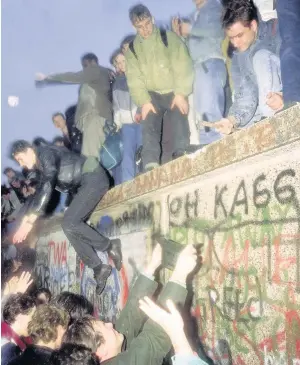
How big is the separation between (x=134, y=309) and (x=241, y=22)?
→ 2.13 m

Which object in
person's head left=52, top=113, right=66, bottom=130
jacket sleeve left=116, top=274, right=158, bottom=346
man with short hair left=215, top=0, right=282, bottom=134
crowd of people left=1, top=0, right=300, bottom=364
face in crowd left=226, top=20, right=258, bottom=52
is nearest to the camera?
crowd of people left=1, top=0, right=300, bottom=364

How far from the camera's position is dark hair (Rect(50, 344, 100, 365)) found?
220 cm

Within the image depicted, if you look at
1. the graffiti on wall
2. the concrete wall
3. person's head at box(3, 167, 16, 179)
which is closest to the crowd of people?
the concrete wall

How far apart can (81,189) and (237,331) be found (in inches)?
97.3

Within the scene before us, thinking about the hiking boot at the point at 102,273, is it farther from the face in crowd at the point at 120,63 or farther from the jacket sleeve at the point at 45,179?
the face in crowd at the point at 120,63

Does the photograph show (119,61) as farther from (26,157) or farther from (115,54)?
(26,157)

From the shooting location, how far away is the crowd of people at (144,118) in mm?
2547

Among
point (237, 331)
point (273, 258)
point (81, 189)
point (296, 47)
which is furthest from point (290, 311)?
point (81, 189)

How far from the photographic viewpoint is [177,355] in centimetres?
190

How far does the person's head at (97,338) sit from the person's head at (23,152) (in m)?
2.47

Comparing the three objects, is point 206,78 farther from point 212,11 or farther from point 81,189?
point 81,189

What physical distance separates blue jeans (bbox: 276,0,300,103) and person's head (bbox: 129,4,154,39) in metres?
1.62

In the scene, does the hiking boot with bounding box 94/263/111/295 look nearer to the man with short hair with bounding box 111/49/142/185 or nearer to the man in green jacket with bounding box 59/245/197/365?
the man with short hair with bounding box 111/49/142/185

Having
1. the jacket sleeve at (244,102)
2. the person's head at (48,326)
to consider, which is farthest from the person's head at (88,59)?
the person's head at (48,326)
